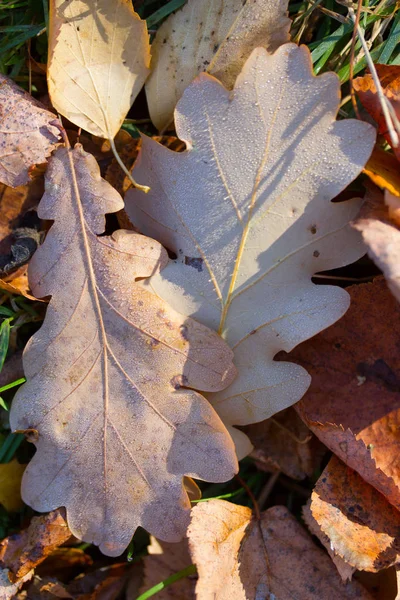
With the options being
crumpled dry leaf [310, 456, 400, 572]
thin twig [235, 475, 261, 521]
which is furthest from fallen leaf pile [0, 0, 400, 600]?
Answer: thin twig [235, 475, 261, 521]

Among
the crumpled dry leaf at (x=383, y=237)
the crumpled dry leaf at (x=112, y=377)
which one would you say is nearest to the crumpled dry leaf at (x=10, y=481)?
the crumpled dry leaf at (x=112, y=377)

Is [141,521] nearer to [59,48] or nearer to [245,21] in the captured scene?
[59,48]

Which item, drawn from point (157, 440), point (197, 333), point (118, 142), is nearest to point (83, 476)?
point (157, 440)

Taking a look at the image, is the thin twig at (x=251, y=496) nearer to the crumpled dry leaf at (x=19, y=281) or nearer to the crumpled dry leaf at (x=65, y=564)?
the crumpled dry leaf at (x=65, y=564)

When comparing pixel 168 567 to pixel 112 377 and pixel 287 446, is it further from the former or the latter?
pixel 112 377

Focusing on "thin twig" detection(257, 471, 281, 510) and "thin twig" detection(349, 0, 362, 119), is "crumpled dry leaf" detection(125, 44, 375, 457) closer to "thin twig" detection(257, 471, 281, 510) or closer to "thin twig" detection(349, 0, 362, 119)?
"thin twig" detection(349, 0, 362, 119)

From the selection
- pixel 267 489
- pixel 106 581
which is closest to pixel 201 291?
pixel 267 489
